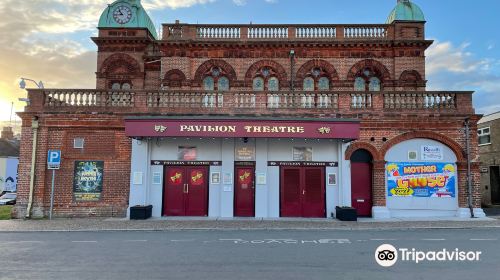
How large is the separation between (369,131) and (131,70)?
14996 mm

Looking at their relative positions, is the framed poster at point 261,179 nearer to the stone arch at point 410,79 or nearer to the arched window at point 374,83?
the arched window at point 374,83

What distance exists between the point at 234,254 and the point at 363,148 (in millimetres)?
9890

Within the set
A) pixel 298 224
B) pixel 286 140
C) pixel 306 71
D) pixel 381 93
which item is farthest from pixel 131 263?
pixel 306 71

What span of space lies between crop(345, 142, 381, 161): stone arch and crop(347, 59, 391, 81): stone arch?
258 inches

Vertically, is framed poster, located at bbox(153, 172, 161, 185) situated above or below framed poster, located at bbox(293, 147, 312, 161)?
below

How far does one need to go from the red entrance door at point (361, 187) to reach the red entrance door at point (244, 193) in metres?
4.41

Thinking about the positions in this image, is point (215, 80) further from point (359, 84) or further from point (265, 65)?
point (359, 84)

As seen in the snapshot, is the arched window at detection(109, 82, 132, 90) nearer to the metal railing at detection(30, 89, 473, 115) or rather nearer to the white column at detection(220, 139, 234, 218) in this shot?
the metal railing at detection(30, 89, 473, 115)

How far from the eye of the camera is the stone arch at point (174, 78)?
22.3m

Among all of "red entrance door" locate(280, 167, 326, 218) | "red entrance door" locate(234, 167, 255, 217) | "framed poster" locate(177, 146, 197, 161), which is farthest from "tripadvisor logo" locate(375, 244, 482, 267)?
"framed poster" locate(177, 146, 197, 161)

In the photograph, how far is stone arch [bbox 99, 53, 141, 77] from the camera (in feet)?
79.5

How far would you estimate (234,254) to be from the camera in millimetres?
9055

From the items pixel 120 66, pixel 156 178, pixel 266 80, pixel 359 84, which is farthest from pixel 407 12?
pixel 120 66

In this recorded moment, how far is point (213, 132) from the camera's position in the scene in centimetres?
1576
